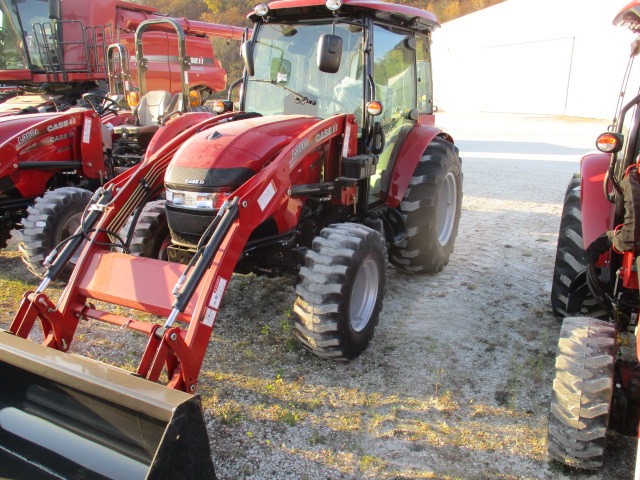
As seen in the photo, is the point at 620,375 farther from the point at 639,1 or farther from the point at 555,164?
the point at 555,164

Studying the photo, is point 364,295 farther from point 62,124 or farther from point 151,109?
point 151,109

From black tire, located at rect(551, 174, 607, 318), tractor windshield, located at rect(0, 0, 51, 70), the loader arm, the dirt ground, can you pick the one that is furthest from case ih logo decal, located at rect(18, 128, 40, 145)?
tractor windshield, located at rect(0, 0, 51, 70)

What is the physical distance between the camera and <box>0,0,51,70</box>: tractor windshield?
903 centimetres

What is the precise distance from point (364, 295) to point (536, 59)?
22205mm

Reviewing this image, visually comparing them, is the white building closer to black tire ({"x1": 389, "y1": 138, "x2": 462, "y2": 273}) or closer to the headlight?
black tire ({"x1": 389, "y1": 138, "x2": 462, "y2": 273})

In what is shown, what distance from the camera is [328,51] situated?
324 centimetres

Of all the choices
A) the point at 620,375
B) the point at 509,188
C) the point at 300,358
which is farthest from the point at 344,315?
the point at 509,188

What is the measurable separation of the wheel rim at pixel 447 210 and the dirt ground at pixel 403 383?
317mm

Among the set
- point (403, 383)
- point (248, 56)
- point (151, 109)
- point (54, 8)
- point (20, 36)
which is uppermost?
point (54, 8)

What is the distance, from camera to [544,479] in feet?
7.86

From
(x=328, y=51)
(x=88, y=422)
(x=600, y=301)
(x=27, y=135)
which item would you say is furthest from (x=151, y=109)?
(x=600, y=301)

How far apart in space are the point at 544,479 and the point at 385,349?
1.33m

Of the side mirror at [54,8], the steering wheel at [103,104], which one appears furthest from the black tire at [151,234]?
the side mirror at [54,8]

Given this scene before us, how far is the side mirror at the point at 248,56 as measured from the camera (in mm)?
3990
